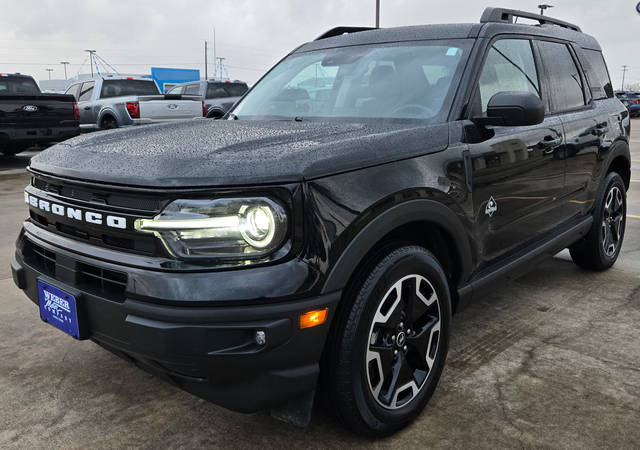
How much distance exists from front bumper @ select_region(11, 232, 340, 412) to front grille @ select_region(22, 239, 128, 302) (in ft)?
0.04

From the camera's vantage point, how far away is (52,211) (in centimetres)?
236

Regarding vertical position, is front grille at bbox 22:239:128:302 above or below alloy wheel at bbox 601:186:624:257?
above

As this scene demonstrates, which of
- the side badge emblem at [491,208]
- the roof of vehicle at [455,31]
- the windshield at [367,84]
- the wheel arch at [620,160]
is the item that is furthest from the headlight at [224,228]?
the wheel arch at [620,160]

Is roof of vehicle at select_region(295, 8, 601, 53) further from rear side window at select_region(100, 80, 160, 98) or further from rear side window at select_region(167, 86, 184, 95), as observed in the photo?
rear side window at select_region(167, 86, 184, 95)

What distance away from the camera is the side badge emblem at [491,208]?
2.81 metres

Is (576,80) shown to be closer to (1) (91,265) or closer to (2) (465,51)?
(2) (465,51)

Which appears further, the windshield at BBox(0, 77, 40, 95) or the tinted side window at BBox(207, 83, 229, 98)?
the tinted side window at BBox(207, 83, 229, 98)

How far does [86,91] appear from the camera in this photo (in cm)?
1438

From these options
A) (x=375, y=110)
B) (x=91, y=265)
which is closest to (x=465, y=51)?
(x=375, y=110)

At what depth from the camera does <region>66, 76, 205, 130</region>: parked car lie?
12328 mm

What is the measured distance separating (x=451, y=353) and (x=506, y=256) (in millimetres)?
605

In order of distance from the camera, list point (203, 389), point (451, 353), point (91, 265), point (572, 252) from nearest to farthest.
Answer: point (203, 389) → point (91, 265) → point (451, 353) → point (572, 252)

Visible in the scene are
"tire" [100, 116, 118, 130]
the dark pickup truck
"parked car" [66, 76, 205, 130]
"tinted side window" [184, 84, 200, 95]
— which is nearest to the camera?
the dark pickup truck

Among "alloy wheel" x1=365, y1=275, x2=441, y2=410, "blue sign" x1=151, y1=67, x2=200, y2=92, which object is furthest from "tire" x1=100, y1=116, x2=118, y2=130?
"blue sign" x1=151, y1=67, x2=200, y2=92
